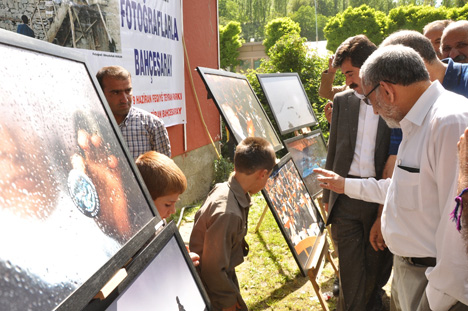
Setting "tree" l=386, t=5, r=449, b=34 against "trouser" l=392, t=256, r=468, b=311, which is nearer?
"trouser" l=392, t=256, r=468, b=311

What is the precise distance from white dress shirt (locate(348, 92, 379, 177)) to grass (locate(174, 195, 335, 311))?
1.27 metres

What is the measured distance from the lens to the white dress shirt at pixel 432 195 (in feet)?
5.16

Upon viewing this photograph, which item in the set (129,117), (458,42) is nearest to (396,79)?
(458,42)

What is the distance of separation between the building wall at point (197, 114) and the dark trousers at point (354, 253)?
129 inches

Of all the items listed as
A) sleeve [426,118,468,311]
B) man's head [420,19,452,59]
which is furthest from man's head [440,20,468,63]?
sleeve [426,118,468,311]

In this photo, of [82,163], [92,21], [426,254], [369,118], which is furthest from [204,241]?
[92,21]

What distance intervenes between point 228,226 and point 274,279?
6.74 feet

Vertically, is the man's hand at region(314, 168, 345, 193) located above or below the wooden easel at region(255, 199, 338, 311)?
above

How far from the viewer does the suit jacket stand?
298 centimetres

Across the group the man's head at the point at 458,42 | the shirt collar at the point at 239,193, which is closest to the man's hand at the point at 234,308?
the shirt collar at the point at 239,193

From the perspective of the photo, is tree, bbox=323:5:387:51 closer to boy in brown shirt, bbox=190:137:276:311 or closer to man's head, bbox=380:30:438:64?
man's head, bbox=380:30:438:64

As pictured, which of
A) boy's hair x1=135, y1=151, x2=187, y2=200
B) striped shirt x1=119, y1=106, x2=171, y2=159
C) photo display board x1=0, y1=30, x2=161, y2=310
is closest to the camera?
photo display board x1=0, y1=30, x2=161, y2=310

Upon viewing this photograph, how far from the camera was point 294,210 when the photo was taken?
10.9 feet

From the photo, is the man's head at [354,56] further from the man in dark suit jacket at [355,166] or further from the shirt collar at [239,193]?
the shirt collar at [239,193]
